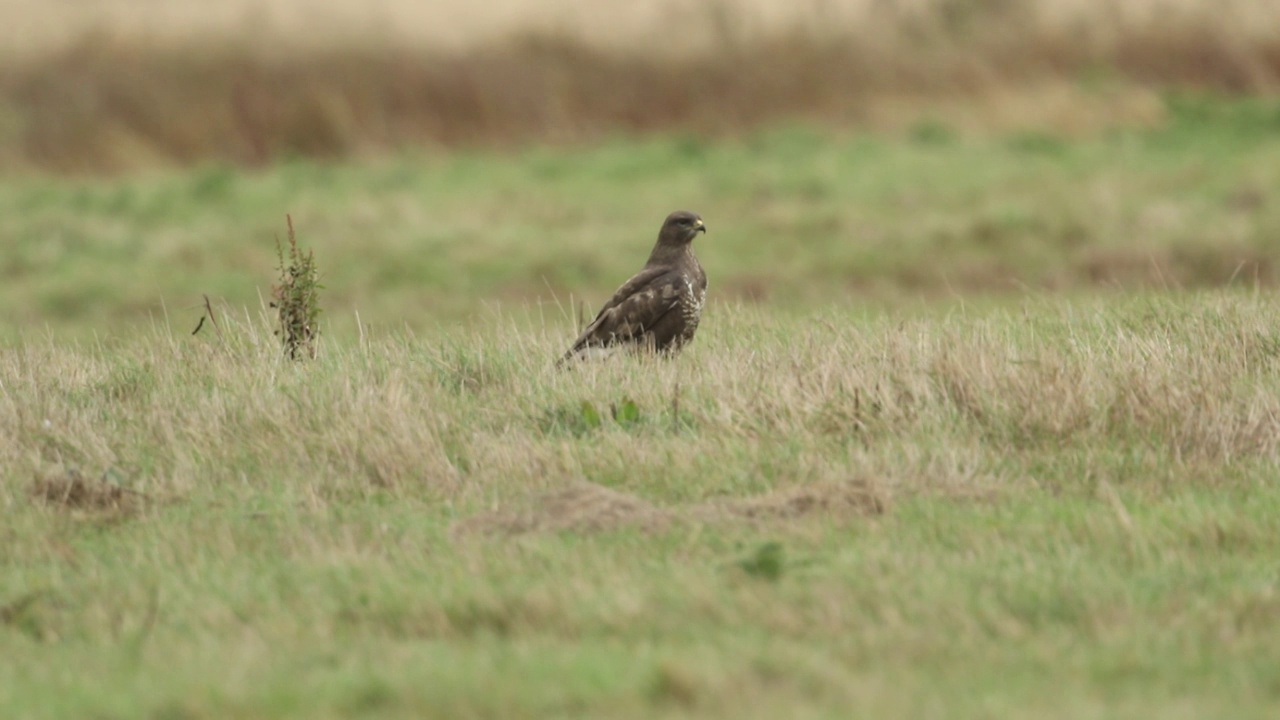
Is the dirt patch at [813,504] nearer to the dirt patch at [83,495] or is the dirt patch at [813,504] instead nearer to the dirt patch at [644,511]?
the dirt patch at [644,511]

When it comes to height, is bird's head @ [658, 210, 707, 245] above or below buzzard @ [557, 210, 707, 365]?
above

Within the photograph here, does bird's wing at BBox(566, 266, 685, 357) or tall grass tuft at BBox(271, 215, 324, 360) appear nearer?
tall grass tuft at BBox(271, 215, 324, 360)

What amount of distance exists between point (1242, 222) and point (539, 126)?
9061 millimetres

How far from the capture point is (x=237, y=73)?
925 inches

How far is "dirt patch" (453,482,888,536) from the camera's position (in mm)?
6688

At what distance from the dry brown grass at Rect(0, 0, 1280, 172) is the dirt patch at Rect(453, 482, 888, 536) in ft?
53.9

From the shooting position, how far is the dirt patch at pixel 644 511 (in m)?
6.69

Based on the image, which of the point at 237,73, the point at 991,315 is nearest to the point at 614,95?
the point at 237,73

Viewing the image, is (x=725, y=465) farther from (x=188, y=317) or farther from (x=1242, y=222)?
(x=1242, y=222)

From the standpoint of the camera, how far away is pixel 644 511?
676 cm

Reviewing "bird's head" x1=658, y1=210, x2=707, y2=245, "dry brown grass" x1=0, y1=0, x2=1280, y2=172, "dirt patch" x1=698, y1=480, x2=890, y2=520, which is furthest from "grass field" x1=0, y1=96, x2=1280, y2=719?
"dry brown grass" x1=0, y1=0, x2=1280, y2=172

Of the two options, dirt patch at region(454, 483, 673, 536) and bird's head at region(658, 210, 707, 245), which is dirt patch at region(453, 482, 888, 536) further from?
bird's head at region(658, 210, 707, 245)

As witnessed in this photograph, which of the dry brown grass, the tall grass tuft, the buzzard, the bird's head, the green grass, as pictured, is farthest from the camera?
the dry brown grass

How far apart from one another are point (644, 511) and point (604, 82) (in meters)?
17.8
